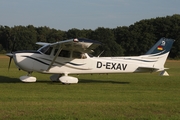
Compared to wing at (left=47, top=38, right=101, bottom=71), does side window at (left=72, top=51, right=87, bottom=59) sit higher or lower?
lower

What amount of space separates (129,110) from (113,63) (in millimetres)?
7638

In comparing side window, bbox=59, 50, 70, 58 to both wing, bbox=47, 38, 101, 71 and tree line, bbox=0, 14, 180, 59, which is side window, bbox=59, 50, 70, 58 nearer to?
wing, bbox=47, 38, 101, 71

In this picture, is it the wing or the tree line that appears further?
the tree line

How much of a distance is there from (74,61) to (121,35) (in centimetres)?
6920

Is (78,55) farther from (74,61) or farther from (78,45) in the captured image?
(78,45)

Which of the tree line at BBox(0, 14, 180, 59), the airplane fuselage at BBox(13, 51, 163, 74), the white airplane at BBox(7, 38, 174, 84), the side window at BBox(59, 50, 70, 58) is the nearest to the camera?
the white airplane at BBox(7, 38, 174, 84)

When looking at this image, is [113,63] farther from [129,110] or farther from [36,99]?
[129,110]

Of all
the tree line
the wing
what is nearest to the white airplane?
the wing

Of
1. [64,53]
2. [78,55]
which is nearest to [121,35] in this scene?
[78,55]

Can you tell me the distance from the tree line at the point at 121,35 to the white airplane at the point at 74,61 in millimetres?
55167

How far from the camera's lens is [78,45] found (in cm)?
1288

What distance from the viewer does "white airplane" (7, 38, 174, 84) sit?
13.5m

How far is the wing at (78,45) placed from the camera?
12.1 m

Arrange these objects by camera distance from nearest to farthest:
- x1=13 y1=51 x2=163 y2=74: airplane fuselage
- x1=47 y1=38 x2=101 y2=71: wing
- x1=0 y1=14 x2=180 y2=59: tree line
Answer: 1. x1=47 y1=38 x2=101 y2=71: wing
2. x1=13 y1=51 x2=163 y2=74: airplane fuselage
3. x1=0 y1=14 x2=180 y2=59: tree line
